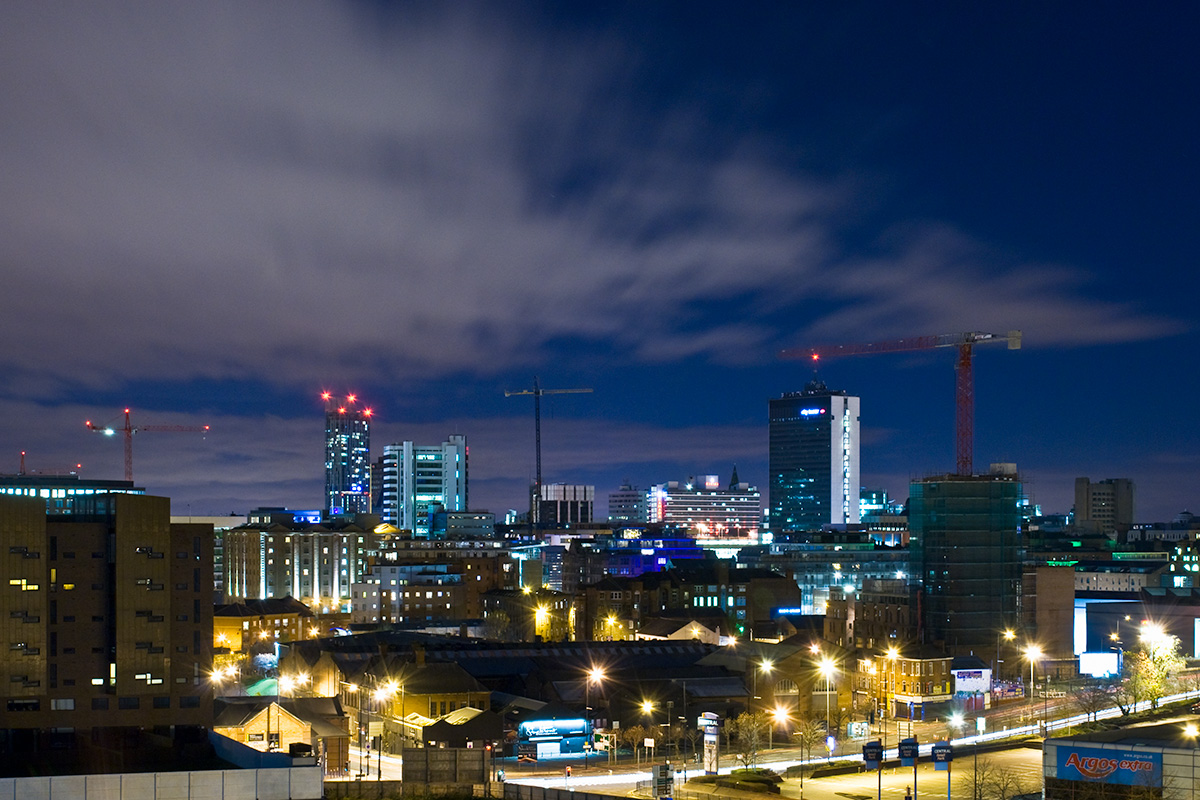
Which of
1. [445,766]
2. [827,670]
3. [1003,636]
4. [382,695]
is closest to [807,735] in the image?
[827,670]

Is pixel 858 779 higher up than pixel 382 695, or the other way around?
pixel 382 695

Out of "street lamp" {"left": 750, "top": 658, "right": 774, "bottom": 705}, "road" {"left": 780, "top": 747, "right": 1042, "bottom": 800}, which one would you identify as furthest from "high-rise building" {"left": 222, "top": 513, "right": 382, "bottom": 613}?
"road" {"left": 780, "top": 747, "right": 1042, "bottom": 800}

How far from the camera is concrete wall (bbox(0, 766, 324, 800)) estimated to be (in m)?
47.8

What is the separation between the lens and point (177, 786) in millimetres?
48906

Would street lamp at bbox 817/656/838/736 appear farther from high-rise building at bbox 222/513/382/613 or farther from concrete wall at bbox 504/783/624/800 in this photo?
high-rise building at bbox 222/513/382/613

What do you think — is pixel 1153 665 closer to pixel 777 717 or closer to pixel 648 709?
pixel 777 717

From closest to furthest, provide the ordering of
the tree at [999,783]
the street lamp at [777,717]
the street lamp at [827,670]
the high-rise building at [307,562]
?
the tree at [999,783] < the street lamp at [777,717] < the street lamp at [827,670] < the high-rise building at [307,562]

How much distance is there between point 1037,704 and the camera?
84.9m

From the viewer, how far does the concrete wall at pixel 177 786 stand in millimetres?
47781

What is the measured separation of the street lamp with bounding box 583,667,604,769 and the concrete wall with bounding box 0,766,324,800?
66.6ft

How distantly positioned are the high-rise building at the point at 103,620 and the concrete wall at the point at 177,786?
30.3 ft

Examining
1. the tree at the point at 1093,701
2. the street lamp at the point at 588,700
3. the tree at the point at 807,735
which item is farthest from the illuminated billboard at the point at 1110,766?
the tree at the point at 1093,701

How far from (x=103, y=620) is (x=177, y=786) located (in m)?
13.7

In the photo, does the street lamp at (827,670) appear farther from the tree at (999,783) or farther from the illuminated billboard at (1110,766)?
the illuminated billboard at (1110,766)
